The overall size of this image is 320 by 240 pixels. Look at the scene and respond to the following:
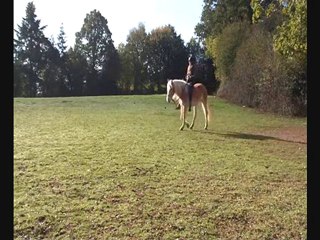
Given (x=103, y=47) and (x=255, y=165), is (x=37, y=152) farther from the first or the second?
(x=103, y=47)

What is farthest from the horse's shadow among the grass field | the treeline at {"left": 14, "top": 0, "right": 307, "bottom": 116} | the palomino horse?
the treeline at {"left": 14, "top": 0, "right": 307, "bottom": 116}

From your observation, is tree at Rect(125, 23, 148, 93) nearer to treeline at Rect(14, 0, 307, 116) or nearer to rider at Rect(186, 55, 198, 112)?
treeline at Rect(14, 0, 307, 116)

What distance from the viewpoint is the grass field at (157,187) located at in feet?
10.9

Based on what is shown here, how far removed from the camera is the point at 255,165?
6109 millimetres

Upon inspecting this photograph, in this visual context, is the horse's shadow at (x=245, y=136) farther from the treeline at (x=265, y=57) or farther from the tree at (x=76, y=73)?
the tree at (x=76, y=73)

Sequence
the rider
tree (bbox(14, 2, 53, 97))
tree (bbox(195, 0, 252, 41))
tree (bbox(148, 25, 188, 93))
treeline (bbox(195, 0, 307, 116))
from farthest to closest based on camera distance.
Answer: tree (bbox(148, 25, 188, 93)), tree (bbox(14, 2, 53, 97)), tree (bbox(195, 0, 252, 41)), treeline (bbox(195, 0, 307, 116)), the rider

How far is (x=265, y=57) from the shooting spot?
61.5ft

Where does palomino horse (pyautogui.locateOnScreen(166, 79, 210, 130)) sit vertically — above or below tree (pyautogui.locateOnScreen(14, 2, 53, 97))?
below

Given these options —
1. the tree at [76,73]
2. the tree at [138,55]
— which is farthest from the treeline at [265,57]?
the tree at [76,73]

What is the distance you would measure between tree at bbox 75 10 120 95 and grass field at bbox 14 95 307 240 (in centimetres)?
2885

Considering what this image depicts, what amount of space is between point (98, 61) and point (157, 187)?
3438 cm

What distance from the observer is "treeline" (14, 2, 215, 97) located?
35.7 metres

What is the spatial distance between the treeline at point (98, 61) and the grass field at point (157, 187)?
88.8ft

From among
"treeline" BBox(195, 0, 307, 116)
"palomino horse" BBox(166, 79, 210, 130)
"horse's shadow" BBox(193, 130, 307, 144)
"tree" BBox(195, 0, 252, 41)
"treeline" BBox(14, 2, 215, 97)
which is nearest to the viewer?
"horse's shadow" BBox(193, 130, 307, 144)
